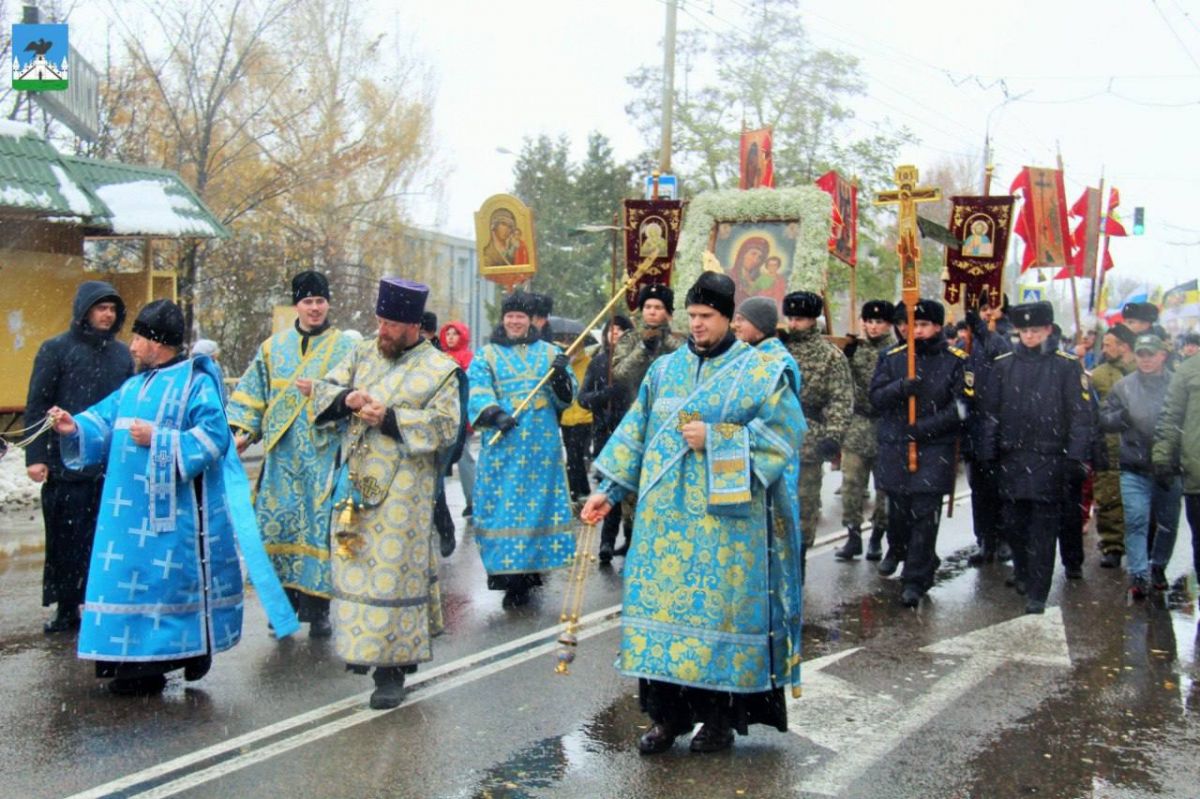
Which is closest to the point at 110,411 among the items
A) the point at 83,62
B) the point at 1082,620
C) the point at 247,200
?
the point at 1082,620

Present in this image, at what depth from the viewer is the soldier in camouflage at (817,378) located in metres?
8.28

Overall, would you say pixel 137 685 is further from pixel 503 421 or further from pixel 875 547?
pixel 875 547

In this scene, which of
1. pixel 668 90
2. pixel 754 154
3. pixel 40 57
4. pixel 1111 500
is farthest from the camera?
pixel 668 90

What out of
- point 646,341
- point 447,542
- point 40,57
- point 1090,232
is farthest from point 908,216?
point 40,57

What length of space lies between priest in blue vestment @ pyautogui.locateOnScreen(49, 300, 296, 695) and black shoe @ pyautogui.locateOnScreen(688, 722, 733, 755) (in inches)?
75.8

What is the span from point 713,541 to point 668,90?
1826 centimetres

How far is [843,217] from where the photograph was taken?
12.9 m

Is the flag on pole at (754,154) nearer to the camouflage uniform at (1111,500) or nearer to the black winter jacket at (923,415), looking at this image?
the camouflage uniform at (1111,500)

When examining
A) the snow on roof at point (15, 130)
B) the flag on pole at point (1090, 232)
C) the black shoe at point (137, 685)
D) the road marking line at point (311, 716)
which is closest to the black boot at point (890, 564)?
the road marking line at point (311, 716)

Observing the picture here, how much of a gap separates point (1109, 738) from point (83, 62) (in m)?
12.2

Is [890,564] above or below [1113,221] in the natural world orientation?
below

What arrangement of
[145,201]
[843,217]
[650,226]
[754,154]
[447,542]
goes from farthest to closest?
1. [754,154]
2. [145,201]
3. [843,217]
4. [650,226]
5. [447,542]

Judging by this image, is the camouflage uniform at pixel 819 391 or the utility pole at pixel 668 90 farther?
the utility pole at pixel 668 90

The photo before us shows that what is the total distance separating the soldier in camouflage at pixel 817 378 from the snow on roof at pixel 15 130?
354 inches
